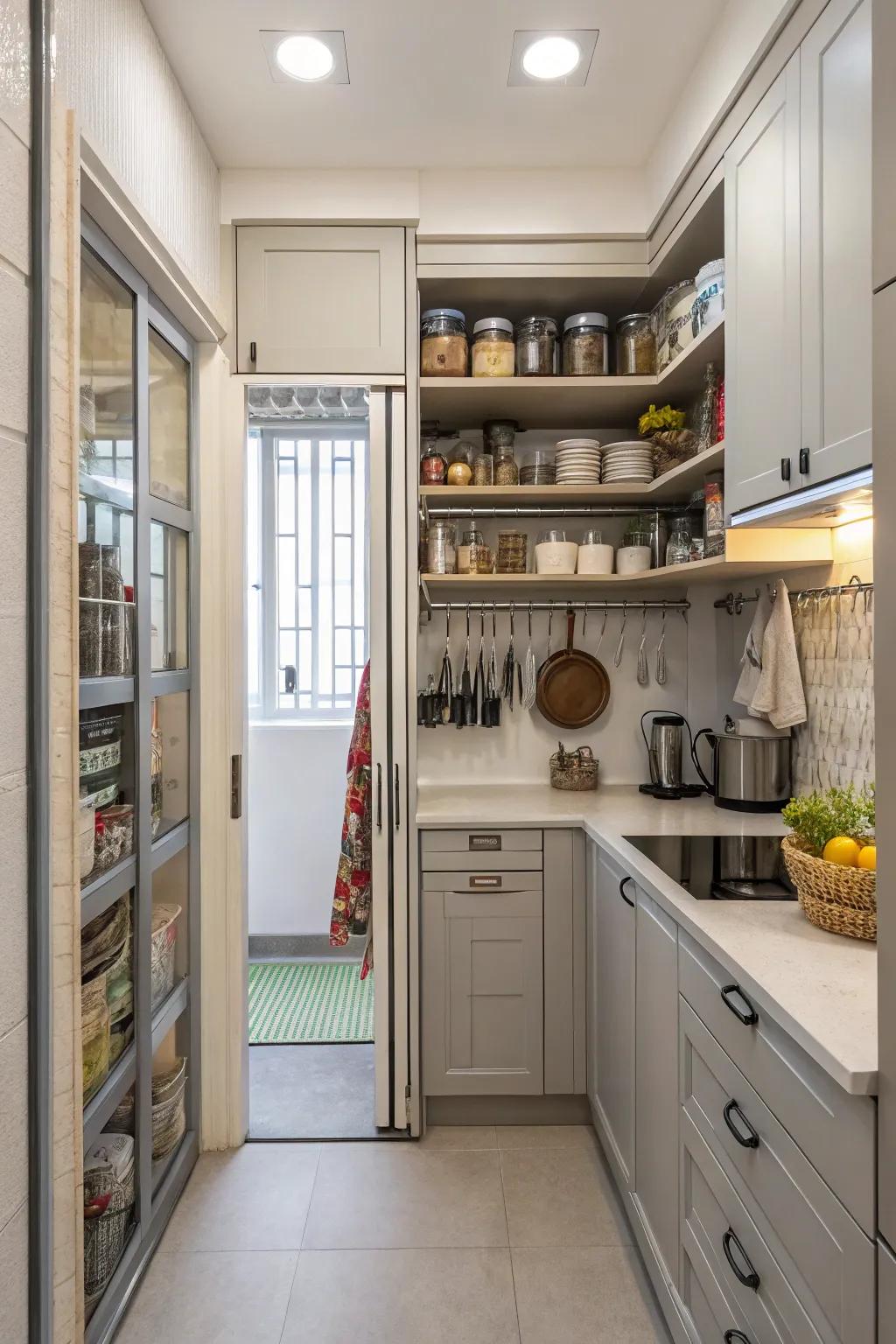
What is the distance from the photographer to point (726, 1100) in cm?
132

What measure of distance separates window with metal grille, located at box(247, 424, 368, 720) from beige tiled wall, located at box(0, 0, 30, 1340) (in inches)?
104

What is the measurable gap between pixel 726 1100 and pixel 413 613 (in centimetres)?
145

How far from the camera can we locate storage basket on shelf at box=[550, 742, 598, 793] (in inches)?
108

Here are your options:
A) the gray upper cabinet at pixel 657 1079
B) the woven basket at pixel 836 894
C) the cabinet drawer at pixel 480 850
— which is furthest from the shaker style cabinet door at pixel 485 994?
the woven basket at pixel 836 894

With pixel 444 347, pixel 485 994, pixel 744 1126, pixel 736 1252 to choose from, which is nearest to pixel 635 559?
pixel 444 347

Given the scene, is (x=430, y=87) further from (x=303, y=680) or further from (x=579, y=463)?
(x=303, y=680)

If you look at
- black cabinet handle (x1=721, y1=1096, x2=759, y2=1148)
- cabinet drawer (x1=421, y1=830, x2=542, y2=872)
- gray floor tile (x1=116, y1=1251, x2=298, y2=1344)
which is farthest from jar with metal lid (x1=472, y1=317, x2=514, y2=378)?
gray floor tile (x1=116, y1=1251, x2=298, y2=1344)

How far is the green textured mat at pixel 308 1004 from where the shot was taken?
3035mm

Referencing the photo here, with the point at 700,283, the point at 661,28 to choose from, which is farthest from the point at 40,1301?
the point at 661,28

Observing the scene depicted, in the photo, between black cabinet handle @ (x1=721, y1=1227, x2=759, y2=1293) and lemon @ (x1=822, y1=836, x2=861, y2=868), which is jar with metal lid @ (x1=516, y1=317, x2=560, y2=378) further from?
black cabinet handle @ (x1=721, y1=1227, x2=759, y2=1293)

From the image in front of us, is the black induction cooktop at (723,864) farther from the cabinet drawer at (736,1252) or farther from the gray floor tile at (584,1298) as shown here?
the gray floor tile at (584,1298)

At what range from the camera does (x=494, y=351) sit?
2420 mm

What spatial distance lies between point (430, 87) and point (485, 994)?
91.2 inches

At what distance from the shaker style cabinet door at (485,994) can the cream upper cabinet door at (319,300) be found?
5.01 ft
